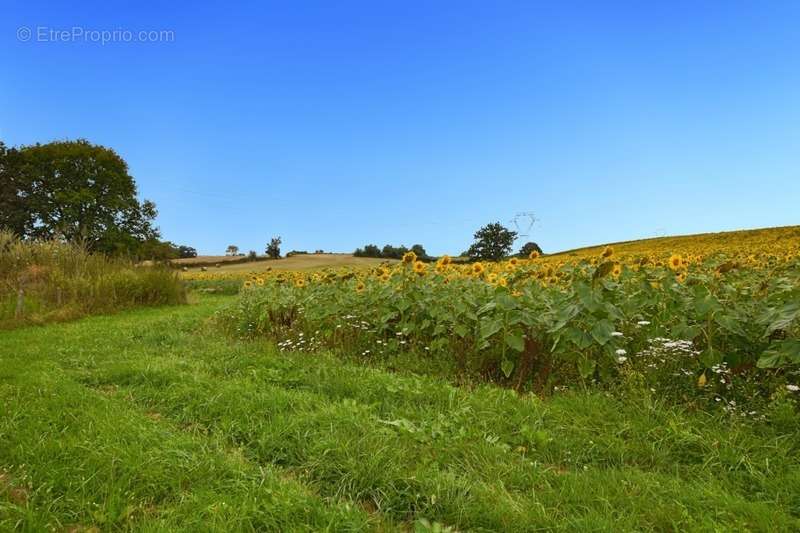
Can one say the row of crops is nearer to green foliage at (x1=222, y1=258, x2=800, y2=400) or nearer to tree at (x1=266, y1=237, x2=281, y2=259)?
green foliage at (x1=222, y1=258, x2=800, y2=400)

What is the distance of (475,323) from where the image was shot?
4887 mm

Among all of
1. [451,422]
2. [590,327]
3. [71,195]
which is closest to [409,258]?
[590,327]

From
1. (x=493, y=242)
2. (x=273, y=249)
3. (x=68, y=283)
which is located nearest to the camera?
(x=68, y=283)

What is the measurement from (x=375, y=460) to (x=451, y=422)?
761 millimetres

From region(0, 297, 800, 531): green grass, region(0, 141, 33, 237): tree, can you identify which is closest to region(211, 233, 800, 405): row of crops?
region(0, 297, 800, 531): green grass

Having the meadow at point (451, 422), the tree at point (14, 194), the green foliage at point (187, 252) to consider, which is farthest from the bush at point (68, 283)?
the green foliage at point (187, 252)

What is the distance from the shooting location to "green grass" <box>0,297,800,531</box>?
2.18m

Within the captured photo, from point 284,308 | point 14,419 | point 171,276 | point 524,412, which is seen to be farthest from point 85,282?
point 524,412

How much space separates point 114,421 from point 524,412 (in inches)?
103

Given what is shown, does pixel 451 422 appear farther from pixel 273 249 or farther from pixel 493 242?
pixel 273 249

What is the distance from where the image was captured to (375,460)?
8.34ft

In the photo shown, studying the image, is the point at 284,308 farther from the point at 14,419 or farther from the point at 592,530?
the point at 592,530

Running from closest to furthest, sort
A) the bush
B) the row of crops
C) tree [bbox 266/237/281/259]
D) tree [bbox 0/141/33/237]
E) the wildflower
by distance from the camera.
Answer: the row of crops, the wildflower, the bush, tree [bbox 0/141/33/237], tree [bbox 266/237/281/259]

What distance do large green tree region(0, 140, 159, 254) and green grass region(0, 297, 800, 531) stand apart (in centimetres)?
2948
